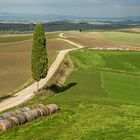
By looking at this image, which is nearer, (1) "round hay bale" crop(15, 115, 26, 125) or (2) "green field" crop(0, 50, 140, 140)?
(2) "green field" crop(0, 50, 140, 140)

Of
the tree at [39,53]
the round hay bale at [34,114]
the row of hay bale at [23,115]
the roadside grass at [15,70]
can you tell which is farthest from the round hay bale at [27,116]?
the roadside grass at [15,70]

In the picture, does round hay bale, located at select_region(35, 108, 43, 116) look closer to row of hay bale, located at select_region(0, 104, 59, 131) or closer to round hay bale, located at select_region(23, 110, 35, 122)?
row of hay bale, located at select_region(0, 104, 59, 131)

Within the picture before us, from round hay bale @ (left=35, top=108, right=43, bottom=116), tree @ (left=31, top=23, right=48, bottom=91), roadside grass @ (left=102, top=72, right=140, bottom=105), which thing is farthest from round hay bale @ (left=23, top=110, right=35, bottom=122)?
roadside grass @ (left=102, top=72, right=140, bottom=105)

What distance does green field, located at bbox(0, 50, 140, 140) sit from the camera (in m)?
39.8

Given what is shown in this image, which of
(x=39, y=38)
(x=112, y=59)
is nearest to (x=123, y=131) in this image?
(x=39, y=38)

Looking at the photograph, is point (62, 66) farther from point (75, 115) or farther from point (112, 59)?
point (75, 115)

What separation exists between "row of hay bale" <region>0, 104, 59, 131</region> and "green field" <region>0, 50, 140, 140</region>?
645 millimetres

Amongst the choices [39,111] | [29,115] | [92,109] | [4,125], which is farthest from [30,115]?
[92,109]

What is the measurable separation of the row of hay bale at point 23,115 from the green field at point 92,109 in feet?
2.12

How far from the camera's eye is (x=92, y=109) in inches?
2041

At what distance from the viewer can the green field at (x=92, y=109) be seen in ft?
131

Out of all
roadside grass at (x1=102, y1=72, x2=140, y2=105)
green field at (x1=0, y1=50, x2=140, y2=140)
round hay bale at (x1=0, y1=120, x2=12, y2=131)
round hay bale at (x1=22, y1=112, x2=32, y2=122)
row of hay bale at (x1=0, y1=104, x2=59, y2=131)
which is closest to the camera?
green field at (x1=0, y1=50, x2=140, y2=140)

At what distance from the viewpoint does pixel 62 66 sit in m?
85.9

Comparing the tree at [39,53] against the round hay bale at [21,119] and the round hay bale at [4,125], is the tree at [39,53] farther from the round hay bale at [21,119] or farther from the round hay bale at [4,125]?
the round hay bale at [4,125]
